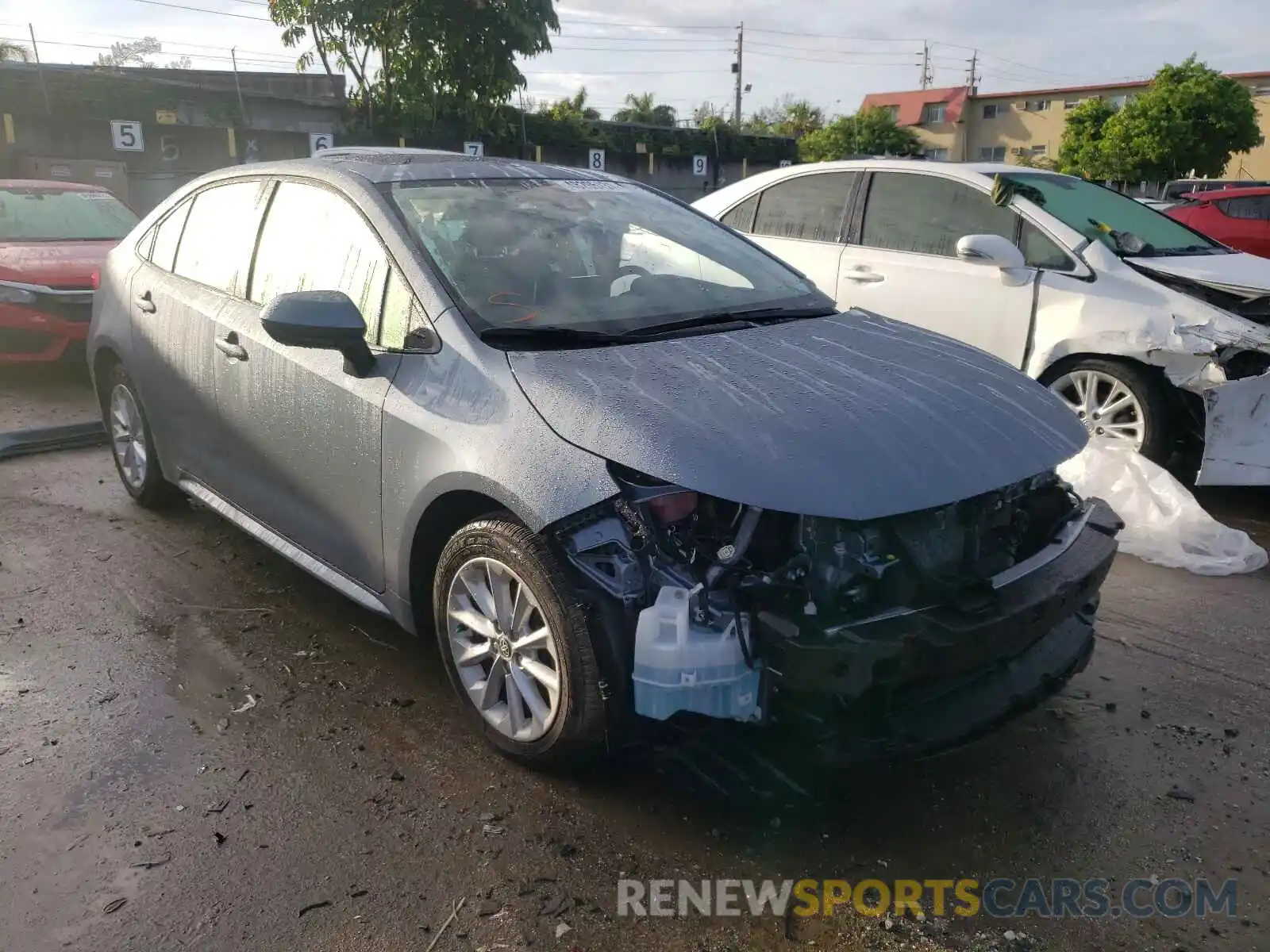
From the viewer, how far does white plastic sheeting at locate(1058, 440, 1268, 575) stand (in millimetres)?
4500

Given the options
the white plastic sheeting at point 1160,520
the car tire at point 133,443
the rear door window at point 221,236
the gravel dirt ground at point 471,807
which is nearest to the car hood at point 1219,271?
the white plastic sheeting at point 1160,520

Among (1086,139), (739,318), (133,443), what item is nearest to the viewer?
(739,318)

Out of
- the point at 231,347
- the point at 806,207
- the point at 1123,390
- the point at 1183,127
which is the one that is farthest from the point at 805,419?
the point at 1183,127

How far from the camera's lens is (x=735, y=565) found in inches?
97.3

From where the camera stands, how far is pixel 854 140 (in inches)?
1666

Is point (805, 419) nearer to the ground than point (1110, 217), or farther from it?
nearer to the ground

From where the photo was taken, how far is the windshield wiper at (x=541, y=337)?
2.93 meters

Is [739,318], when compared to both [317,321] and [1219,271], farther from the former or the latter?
[1219,271]

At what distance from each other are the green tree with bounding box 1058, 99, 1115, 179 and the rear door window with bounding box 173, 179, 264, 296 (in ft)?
129

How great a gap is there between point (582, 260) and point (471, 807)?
5.99 feet

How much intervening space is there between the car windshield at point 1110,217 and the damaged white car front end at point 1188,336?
0.19 meters

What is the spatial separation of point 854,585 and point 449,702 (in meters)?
1.46

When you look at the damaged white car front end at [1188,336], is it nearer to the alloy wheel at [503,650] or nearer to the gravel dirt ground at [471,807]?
the gravel dirt ground at [471,807]

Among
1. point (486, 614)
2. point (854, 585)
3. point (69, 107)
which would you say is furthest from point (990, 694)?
point (69, 107)
